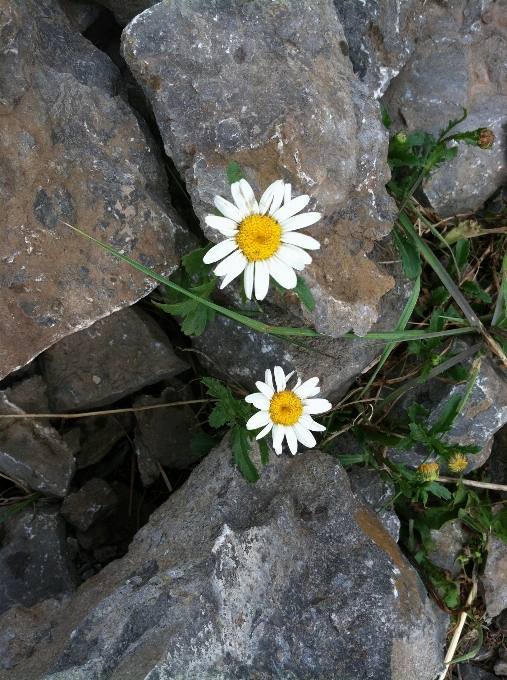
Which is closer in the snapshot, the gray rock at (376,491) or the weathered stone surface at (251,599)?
the weathered stone surface at (251,599)

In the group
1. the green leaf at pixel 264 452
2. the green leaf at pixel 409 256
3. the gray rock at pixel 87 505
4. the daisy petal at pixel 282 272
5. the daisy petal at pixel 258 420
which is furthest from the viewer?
the gray rock at pixel 87 505

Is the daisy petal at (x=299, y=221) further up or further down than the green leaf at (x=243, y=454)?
further up

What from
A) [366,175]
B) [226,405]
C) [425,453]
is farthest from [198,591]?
[366,175]

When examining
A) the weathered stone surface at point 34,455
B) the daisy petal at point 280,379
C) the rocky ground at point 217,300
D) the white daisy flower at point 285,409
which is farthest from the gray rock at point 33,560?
the daisy petal at point 280,379

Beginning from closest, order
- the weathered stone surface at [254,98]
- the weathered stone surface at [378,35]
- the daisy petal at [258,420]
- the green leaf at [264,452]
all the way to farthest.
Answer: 1. the weathered stone surface at [254,98]
2. the daisy petal at [258,420]
3. the green leaf at [264,452]
4. the weathered stone surface at [378,35]

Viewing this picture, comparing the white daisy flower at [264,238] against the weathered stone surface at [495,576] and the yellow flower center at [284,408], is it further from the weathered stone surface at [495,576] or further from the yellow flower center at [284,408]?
the weathered stone surface at [495,576]

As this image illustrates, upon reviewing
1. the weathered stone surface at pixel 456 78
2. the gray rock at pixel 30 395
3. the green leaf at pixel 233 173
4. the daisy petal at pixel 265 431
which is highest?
the weathered stone surface at pixel 456 78

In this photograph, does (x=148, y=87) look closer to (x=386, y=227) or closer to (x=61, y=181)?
(x=61, y=181)
